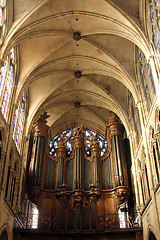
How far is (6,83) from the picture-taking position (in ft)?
52.8

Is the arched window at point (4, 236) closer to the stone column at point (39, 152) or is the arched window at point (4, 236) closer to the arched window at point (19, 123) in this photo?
the stone column at point (39, 152)

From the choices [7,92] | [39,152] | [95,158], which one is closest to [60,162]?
[39,152]

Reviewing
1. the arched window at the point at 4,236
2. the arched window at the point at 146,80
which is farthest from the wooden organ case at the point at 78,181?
the arched window at the point at 146,80

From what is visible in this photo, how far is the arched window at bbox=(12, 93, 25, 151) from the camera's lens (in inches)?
699

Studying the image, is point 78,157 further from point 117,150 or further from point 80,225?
point 80,225

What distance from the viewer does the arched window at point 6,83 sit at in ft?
50.3

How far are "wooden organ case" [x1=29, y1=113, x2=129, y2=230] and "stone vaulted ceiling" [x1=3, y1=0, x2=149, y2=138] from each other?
2035 mm

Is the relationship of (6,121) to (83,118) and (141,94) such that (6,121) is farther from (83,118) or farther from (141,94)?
(83,118)

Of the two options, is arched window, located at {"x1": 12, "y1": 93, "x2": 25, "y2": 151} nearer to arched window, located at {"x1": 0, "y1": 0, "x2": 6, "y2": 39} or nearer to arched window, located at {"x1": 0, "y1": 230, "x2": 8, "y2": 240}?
arched window, located at {"x1": 0, "y1": 230, "x2": 8, "y2": 240}

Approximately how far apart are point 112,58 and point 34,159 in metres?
8.43

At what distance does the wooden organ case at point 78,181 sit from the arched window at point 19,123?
2325mm

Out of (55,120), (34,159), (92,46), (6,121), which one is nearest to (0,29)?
(6,121)

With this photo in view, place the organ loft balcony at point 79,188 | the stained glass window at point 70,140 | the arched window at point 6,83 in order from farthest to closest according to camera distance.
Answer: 1. the stained glass window at point 70,140
2. the organ loft balcony at point 79,188
3. the arched window at point 6,83

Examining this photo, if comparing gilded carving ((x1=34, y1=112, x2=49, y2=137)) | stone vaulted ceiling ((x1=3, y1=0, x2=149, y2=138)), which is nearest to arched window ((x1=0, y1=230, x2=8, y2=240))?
stone vaulted ceiling ((x1=3, y1=0, x2=149, y2=138))
